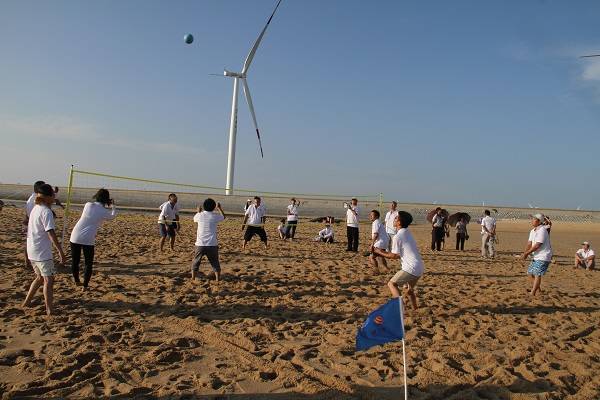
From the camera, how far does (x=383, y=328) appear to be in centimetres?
365

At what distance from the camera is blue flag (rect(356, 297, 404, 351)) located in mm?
3596

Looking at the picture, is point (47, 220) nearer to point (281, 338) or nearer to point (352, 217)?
point (281, 338)

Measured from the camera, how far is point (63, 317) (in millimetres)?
5711

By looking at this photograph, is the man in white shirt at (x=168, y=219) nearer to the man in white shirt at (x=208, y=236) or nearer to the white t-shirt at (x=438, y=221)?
the man in white shirt at (x=208, y=236)

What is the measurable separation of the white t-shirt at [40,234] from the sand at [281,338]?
788mm

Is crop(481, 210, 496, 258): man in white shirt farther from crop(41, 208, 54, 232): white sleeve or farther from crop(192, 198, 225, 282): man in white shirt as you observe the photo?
crop(41, 208, 54, 232): white sleeve

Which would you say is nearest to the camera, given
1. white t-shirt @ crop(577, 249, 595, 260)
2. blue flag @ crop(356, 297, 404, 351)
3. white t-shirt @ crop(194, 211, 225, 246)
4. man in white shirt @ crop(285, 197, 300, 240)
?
blue flag @ crop(356, 297, 404, 351)

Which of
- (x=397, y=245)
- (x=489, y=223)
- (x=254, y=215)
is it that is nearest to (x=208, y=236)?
(x=397, y=245)

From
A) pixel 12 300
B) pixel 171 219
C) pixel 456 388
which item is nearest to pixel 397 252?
pixel 456 388

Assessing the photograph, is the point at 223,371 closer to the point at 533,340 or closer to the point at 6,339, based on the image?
the point at 6,339

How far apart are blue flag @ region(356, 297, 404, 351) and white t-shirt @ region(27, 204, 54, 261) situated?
13.8 ft

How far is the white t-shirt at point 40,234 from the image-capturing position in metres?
5.62

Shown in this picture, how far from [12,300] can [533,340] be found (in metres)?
7.01

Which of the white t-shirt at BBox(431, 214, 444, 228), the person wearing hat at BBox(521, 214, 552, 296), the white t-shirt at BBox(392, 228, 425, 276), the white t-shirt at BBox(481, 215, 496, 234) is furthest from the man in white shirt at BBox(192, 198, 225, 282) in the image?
the white t-shirt at BBox(431, 214, 444, 228)
